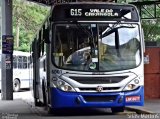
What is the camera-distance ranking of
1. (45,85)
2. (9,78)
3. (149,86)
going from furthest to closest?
(9,78), (149,86), (45,85)

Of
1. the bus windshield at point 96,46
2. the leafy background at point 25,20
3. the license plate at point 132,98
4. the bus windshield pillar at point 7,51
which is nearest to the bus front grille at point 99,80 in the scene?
the bus windshield at point 96,46

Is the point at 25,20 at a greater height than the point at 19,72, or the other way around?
the point at 25,20

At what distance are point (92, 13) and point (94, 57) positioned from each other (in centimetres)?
138

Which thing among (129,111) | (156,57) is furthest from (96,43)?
(156,57)

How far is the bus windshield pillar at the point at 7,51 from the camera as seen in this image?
24.6 m

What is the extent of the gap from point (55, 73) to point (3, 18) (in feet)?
36.0

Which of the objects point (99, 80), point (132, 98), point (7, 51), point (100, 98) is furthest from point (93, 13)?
point (7, 51)

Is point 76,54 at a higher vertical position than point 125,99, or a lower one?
higher

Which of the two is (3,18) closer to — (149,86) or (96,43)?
(149,86)

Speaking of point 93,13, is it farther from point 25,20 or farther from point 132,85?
point 25,20

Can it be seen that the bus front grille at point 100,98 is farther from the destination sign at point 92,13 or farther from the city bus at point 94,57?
the destination sign at point 92,13

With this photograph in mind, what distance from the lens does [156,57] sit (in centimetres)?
2180

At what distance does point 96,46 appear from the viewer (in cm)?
1492

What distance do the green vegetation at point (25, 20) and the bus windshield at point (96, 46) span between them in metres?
37.0
